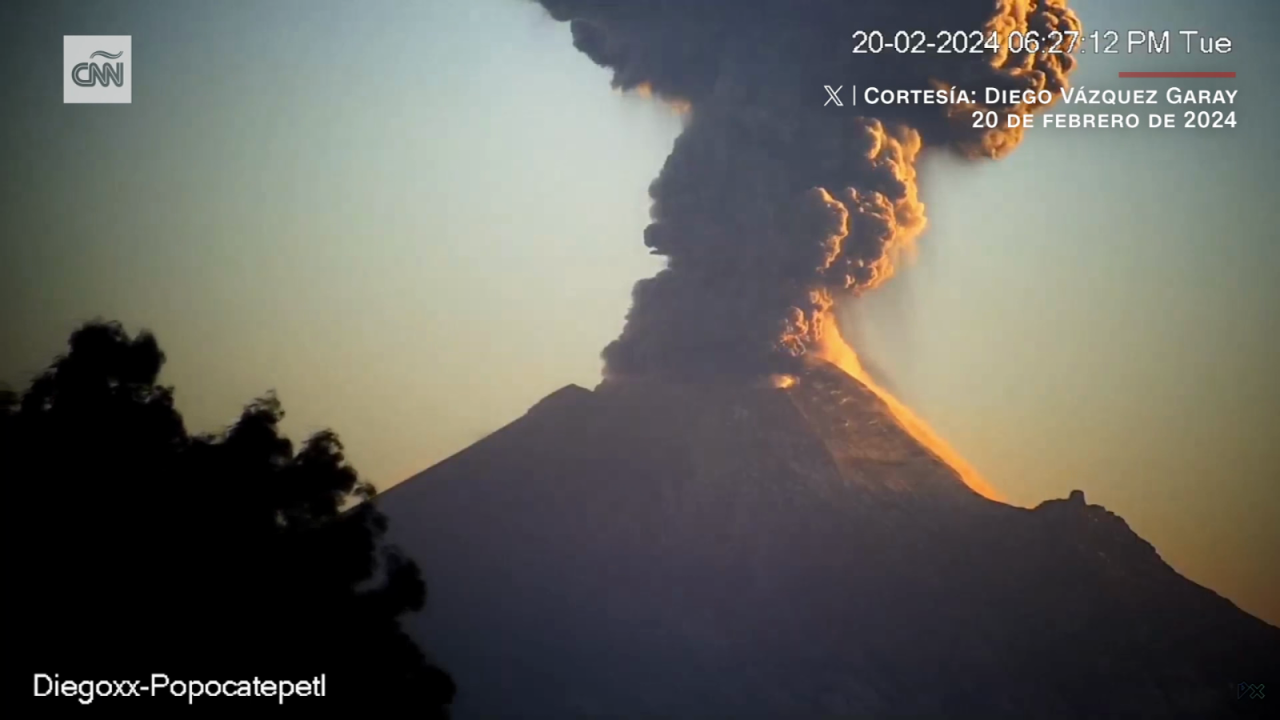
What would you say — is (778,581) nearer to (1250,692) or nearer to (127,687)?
(1250,692)

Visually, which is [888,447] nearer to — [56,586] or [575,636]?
[575,636]

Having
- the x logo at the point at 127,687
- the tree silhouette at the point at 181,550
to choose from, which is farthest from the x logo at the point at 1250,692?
the x logo at the point at 127,687

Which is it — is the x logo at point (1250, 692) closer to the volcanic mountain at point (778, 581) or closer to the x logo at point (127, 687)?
the volcanic mountain at point (778, 581)

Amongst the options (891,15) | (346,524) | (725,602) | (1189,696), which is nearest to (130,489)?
(346,524)

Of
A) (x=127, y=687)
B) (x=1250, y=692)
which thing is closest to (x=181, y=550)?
(x=127, y=687)

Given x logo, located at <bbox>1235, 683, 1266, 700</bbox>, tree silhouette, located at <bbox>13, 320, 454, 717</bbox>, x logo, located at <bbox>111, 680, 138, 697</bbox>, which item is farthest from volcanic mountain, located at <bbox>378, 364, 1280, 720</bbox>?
A: x logo, located at <bbox>111, 680, 138, 697</bbox>
